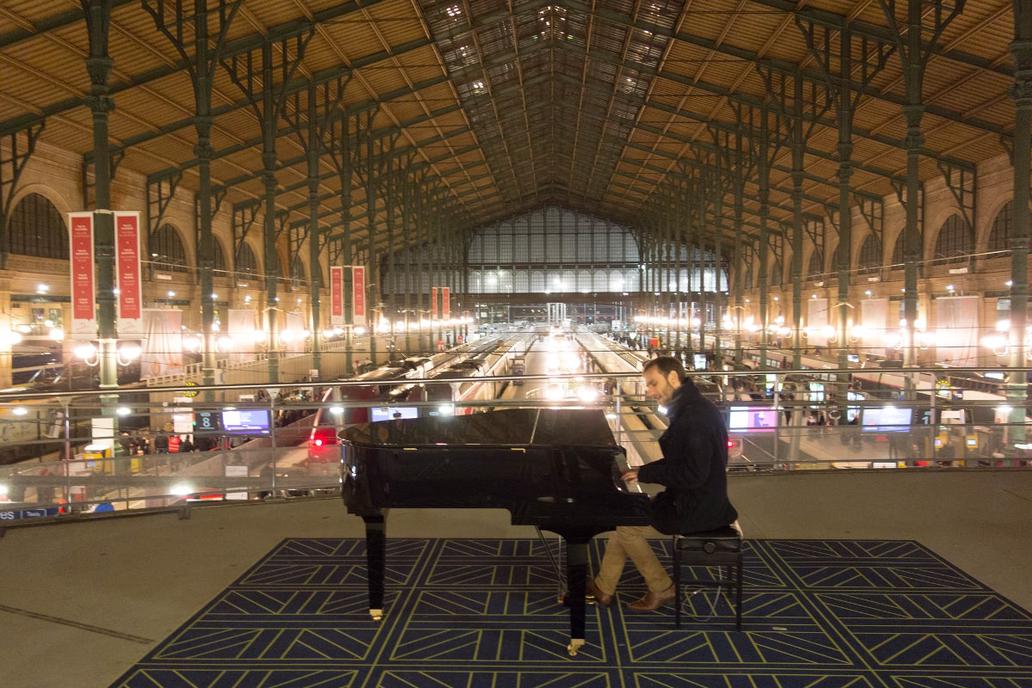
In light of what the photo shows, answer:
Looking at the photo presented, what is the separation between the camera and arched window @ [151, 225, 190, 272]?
2747cm

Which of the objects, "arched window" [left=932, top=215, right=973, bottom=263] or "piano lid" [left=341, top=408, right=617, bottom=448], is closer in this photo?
"piano lid" [left=341, top=408, right=617, bottom=448]

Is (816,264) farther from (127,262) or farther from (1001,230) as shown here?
(127,262)

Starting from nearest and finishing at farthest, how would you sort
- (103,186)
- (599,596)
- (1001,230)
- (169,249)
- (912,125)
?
(599,596)
(103,186)
(912,125)
(1001,230)
(169,249)

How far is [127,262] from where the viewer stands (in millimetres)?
12273

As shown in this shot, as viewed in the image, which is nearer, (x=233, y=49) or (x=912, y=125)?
(x=912, y=125)

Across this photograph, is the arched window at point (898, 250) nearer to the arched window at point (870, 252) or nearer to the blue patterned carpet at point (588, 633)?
the arched window at point (870, 252)

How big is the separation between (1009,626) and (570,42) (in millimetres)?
25922

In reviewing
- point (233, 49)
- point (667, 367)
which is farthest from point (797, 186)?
point (667, 367)

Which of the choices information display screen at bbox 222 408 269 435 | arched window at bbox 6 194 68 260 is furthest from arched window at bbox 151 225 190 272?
information display screen at bbox 222 408 269 435

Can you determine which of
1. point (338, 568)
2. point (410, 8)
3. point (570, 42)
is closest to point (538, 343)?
point (570, 42)

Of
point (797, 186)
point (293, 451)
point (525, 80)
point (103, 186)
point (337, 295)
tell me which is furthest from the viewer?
point (525, 80)

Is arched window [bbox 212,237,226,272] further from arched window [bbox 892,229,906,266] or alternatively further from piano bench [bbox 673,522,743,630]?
piano bench [bbox 673,522,743,630]

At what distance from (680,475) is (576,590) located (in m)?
0.79

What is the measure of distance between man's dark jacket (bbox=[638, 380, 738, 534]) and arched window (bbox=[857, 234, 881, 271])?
109 feet
